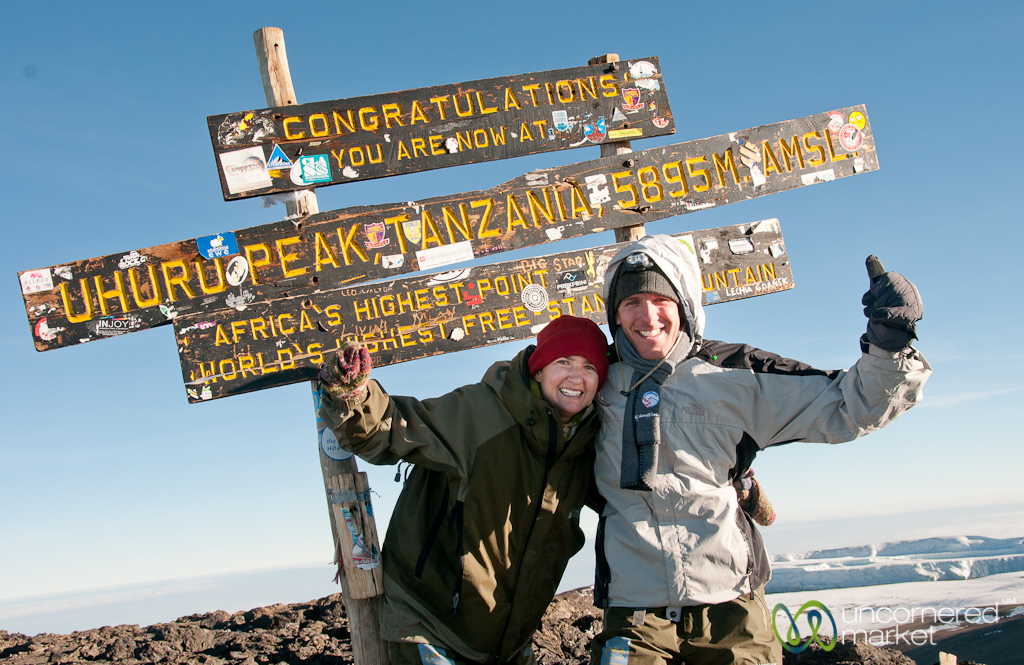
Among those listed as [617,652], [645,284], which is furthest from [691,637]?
[645,284]

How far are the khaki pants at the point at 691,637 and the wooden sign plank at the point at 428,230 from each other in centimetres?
211

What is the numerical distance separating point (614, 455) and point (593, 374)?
347 millimetres

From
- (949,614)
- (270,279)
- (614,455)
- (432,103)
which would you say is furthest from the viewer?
(949,614)

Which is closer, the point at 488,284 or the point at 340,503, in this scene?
the point at 340,503

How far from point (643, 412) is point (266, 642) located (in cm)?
401

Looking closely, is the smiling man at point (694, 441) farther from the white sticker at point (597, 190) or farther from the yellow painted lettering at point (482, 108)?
the yellow painted lettering at point (482, 108)

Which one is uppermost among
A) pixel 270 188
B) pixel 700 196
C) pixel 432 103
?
pixel 432 103

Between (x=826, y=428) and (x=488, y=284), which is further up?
(x=488, y=284)

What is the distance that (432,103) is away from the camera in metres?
3.91

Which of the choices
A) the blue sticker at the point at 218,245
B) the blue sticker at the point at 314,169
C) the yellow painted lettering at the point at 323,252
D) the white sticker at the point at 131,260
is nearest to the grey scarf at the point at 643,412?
the yellow painted lettering at the point at 323,252

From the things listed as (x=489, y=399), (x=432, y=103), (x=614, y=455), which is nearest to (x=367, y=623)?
(x=489, y=399)

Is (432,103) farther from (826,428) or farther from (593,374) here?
(826,428)

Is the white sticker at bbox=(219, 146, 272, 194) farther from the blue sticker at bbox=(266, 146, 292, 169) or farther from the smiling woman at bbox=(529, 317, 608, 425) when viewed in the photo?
the smiling woman at bbox=(529, 317, 608, 425)
